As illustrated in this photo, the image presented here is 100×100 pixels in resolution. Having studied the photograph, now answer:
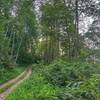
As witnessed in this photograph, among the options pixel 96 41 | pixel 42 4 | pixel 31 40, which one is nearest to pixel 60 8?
pixel 42 4

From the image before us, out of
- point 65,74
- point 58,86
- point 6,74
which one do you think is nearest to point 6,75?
point 6,74

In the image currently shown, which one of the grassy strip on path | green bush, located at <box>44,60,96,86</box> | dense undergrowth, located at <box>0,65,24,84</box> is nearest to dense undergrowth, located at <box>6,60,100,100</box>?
green bush, located at <box>44,60,96,86</box>

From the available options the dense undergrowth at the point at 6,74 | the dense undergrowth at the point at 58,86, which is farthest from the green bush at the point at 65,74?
the dense undergrowth at the point at 6,74

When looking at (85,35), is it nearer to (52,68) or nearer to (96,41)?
(96,41)

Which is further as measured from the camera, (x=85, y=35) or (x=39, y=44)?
(x=39, y=44)

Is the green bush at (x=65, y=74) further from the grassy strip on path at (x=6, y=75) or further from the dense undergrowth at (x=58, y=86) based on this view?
the grassy strip on path at (x=6, y=75)

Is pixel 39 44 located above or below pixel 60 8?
below

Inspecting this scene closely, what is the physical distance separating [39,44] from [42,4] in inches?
977

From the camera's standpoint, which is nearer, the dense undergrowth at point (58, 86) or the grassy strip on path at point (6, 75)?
the dense undergrowth at point (58, 86)

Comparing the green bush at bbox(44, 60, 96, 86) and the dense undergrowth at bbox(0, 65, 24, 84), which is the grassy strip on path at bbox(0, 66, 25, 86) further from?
the green bush at bbox(44, 60, 96, 86)

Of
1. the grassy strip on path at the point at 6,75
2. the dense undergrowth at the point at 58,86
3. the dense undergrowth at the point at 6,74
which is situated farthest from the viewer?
the dense undergrowth at the point at 6,74

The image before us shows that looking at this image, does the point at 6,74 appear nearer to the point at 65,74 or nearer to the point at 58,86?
the point at 65,74

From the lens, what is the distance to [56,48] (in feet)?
136

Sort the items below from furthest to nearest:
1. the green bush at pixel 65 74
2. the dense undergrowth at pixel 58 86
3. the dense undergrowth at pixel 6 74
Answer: the dense undergrowth at pixel 6 74 < the green bush at pixel 65 74 < the dense undergrowth at pixel 58 86
